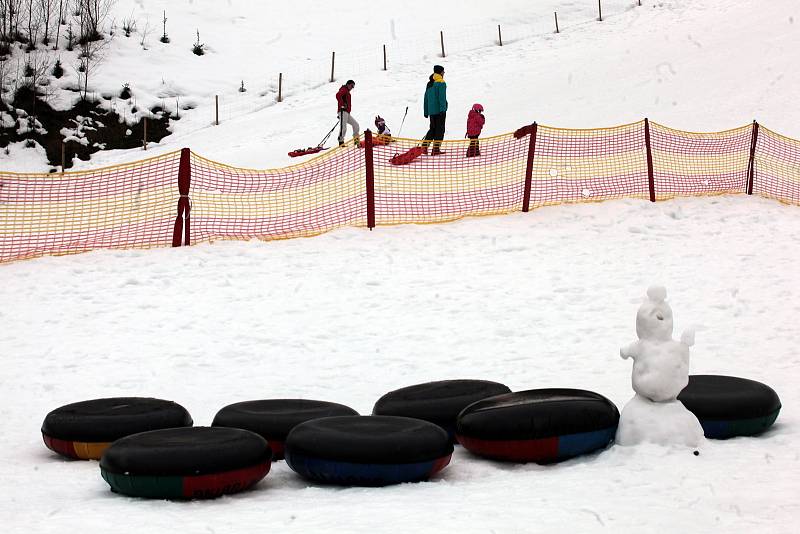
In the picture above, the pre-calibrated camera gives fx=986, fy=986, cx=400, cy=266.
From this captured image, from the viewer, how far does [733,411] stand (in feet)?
21.6

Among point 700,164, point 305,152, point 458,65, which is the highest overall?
point 458,65

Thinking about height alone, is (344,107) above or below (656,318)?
above

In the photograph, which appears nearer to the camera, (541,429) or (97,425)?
(541,429)

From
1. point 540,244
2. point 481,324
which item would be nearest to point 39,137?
point 540,244

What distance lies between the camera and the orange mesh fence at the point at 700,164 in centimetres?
1694

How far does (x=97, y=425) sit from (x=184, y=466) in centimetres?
159

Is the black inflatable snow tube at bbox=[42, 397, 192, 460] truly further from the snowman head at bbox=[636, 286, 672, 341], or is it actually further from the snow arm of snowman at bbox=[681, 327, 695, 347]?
the snow arm of snowman at bbox=[681, 327, 695, 347]

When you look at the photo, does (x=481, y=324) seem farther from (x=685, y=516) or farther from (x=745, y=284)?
(x=685, y=516)

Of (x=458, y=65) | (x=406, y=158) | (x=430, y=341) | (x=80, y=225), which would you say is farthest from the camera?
(x=458, y=65)

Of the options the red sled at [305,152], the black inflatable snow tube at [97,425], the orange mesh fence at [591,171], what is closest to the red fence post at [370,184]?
the orange mesh fence at [591,171]

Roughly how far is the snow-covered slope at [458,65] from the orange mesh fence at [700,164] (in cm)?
292

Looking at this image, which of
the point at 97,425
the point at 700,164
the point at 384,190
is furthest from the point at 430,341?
the point at 700,164

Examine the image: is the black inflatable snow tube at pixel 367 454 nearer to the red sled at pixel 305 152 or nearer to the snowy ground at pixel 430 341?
the snowy ground at pixel 430 341

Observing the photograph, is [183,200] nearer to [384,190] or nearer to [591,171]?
[384,190]
